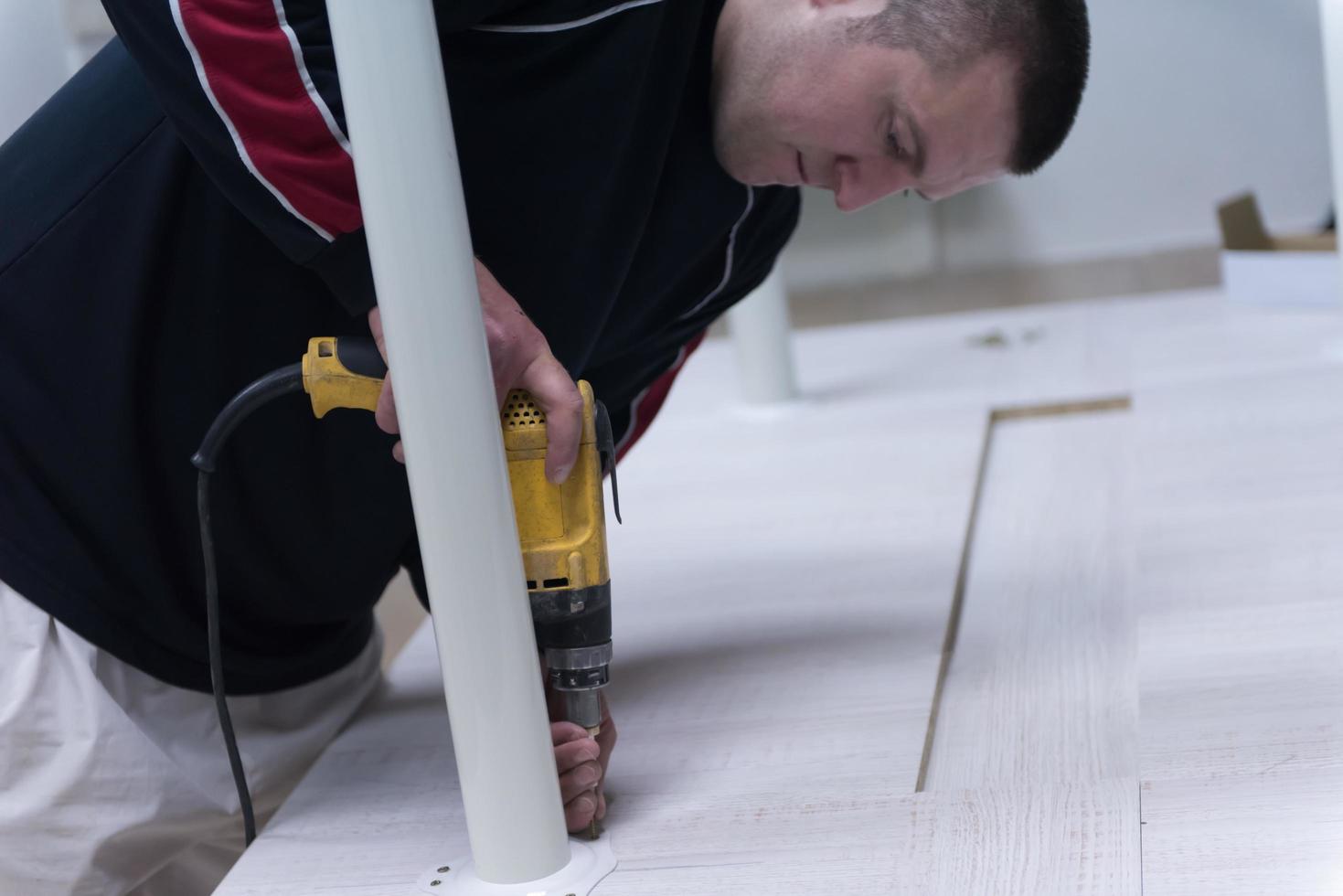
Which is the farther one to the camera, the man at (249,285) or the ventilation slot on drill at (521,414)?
the man at (249,285)

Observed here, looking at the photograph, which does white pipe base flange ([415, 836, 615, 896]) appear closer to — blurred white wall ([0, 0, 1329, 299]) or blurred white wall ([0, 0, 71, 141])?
blurred white wall ([0, 0, 71, 141])

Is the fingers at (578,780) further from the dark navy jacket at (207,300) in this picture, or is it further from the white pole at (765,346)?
the white pole at (765,346)

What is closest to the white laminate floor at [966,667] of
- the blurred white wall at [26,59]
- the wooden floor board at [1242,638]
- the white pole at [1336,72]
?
the wooden floor board at [1242,638]

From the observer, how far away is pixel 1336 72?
67.5 inches

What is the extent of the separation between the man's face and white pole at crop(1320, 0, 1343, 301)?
90cm

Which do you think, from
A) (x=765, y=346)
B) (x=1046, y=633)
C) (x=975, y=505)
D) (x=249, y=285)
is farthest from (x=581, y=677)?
(x=765, y=346)

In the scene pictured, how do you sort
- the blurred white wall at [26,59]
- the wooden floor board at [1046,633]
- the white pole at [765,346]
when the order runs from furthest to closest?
1. the white pole at [765,346]
2. the blurred white wall at [26,59]
3. the wooden floor board at [1046,633]

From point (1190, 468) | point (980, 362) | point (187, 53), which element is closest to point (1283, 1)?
point (980, 362)

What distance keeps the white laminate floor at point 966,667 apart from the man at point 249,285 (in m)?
0.13

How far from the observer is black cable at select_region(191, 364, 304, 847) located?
80 centimetres

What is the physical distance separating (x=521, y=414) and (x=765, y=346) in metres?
1.29

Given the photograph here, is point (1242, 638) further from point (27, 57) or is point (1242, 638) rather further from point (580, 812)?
point (27, 57)

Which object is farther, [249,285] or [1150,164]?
[1150,164]

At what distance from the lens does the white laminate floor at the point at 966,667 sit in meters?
0.79
